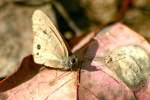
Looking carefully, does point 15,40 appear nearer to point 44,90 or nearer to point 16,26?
point 16,26

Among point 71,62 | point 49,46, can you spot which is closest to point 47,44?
point 49,46

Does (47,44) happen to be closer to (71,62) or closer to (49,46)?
(49,46)

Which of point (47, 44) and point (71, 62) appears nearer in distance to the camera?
point (71, 62)

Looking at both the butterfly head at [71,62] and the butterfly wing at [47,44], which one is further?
the butterfly wing at [47,44]

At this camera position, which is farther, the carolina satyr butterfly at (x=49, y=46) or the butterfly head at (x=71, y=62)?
the carolina satyr butterfly at (x=49, y=46)

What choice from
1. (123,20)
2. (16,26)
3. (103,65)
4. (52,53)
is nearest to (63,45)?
(52,53)

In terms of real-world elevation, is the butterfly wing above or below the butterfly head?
above

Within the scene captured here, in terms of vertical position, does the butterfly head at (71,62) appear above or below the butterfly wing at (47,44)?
below
